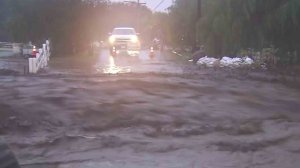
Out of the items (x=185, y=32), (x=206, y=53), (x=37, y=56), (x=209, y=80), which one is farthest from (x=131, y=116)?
(x=185, y=32)

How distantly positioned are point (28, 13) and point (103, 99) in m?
Result: 25.6

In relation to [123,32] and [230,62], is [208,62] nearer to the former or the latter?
[230,62]

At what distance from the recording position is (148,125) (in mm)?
9797

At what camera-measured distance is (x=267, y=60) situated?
24844mm

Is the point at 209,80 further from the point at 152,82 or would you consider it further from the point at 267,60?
the point at 267,60

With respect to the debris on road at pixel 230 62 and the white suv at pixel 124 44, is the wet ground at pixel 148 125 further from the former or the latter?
the white suv at pixel 124 44

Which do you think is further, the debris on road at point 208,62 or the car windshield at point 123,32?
the car windshield at point 123,32

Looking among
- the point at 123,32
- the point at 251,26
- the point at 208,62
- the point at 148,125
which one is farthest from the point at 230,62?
the point at 148,125

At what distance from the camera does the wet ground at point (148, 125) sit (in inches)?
306

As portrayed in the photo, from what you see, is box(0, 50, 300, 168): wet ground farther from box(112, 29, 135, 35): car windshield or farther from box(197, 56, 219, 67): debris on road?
box(112, 29, 135, 35): car windshield

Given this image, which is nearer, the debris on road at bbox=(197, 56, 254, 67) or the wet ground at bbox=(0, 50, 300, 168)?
the wet ground at bbox=(0, 50, 300, 168)

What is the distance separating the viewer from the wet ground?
7762mm

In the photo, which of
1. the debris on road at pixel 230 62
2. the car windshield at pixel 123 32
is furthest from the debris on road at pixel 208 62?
the car windshield at pixel 123 32

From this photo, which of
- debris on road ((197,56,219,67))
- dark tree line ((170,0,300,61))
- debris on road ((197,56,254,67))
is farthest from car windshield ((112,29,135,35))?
debris on road ((197,56,254,67))
